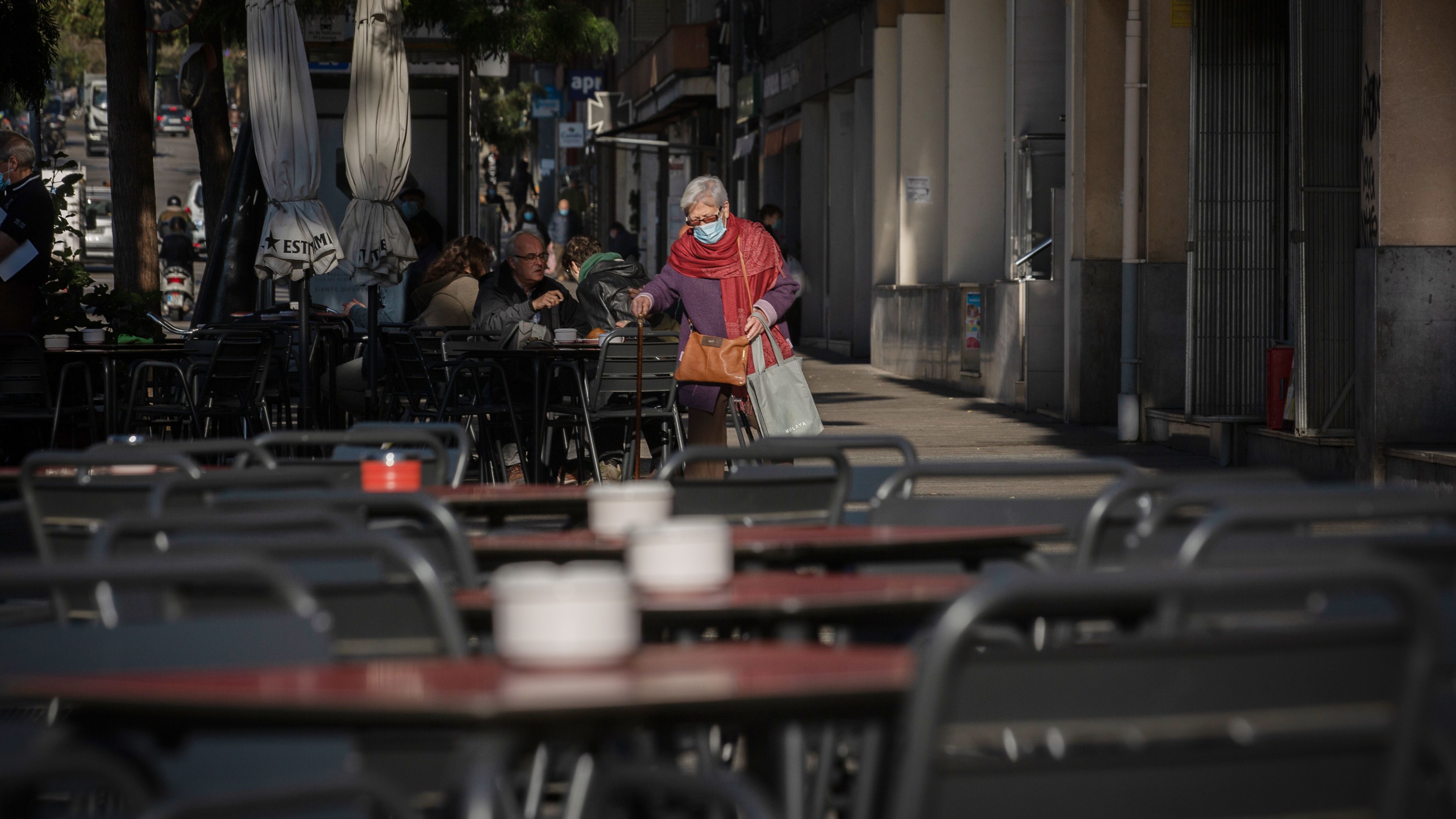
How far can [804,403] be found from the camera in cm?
905

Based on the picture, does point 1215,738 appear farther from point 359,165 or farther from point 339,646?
point 359,165

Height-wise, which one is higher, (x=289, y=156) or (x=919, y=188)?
(x=919, y=188)

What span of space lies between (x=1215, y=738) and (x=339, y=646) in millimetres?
1364

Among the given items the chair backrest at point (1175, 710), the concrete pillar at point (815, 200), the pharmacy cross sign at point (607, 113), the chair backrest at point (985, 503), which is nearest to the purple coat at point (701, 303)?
the chair backrest at point (985, 503)

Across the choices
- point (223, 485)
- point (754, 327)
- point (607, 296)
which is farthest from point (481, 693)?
point (607, 296)

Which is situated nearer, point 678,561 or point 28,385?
point 678,561

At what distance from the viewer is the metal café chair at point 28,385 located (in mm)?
11125

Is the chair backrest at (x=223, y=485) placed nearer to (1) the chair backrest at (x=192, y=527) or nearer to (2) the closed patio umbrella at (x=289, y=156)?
(1) the chair backrest at (x=192, y=527)

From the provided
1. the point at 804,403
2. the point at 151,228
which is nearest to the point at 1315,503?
the point at 804,403

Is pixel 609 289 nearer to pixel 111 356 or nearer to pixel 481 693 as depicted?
pixel 111 356

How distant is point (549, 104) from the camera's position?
5594 centimetres

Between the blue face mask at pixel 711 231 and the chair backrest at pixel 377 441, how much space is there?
3.44m

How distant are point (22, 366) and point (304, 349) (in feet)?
5.19

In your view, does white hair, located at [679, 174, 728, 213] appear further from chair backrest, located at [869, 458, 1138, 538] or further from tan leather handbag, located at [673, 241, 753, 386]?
chair backrest, located at [869, 458, 1138, 538]
